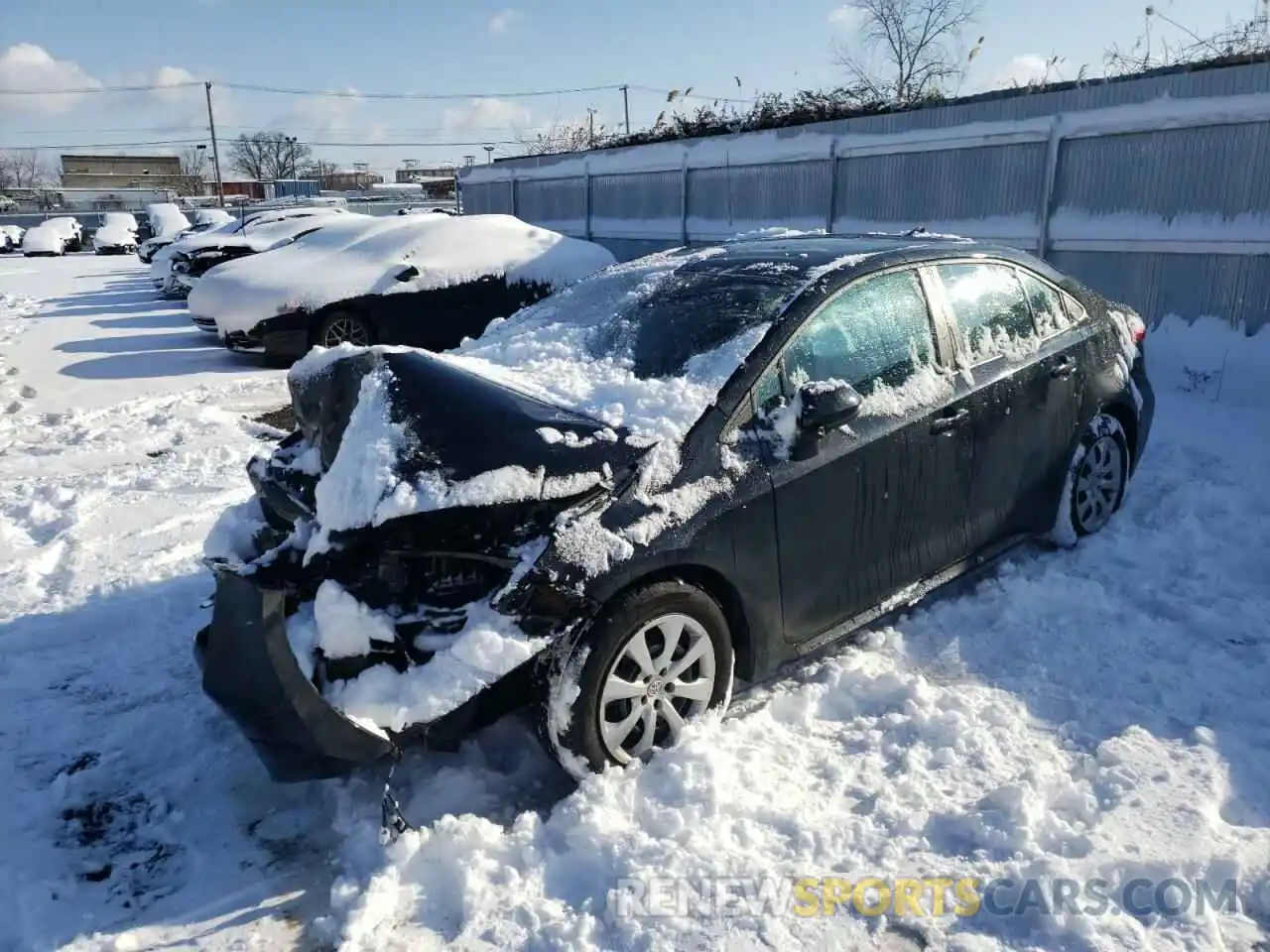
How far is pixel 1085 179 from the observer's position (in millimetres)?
7848

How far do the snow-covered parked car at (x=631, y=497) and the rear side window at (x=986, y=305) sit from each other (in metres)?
0.01

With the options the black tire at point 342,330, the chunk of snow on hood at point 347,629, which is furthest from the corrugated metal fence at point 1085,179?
the black tire at point 342,330

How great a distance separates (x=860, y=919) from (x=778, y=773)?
2.02 feet

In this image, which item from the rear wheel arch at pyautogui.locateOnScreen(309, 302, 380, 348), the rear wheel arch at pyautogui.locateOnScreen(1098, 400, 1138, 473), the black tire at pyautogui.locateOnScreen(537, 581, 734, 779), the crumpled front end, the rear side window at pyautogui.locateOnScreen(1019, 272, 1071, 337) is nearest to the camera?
the crumpled front end

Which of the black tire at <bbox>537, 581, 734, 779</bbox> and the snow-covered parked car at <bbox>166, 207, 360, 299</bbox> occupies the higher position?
the snow-covered parked car at <bbox>166, 207, 360, 299</bbox>

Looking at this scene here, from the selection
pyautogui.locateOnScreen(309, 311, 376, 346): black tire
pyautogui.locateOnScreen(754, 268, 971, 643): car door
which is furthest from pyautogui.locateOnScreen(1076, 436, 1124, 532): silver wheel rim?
pyautogui.locateOnScreen(309, 311, 376, 346): black tire

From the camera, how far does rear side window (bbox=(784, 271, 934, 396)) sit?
11.5ft

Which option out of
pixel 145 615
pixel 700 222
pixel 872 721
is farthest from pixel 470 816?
pixel 700 222

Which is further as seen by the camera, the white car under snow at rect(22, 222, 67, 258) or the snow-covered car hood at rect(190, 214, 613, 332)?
the white car under snow at rect(22, 222, 67, 258)

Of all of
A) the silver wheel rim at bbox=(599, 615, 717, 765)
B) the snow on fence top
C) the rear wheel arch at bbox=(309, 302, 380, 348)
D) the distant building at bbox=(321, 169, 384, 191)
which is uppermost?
the distant building at bbox=(321, 169, 384, 191)

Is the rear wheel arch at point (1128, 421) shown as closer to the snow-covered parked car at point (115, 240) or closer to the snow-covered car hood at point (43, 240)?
the snow-covered parked car at point (115, 240)

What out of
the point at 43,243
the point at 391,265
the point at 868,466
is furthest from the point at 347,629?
the point at 43,243

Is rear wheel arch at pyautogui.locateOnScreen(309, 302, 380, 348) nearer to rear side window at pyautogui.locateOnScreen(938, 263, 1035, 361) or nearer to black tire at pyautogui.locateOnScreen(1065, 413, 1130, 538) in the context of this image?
rear side window at pyautogui.locateOnScreen(938, 263, 1035, 361)

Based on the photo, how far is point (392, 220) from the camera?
37.4 feet
